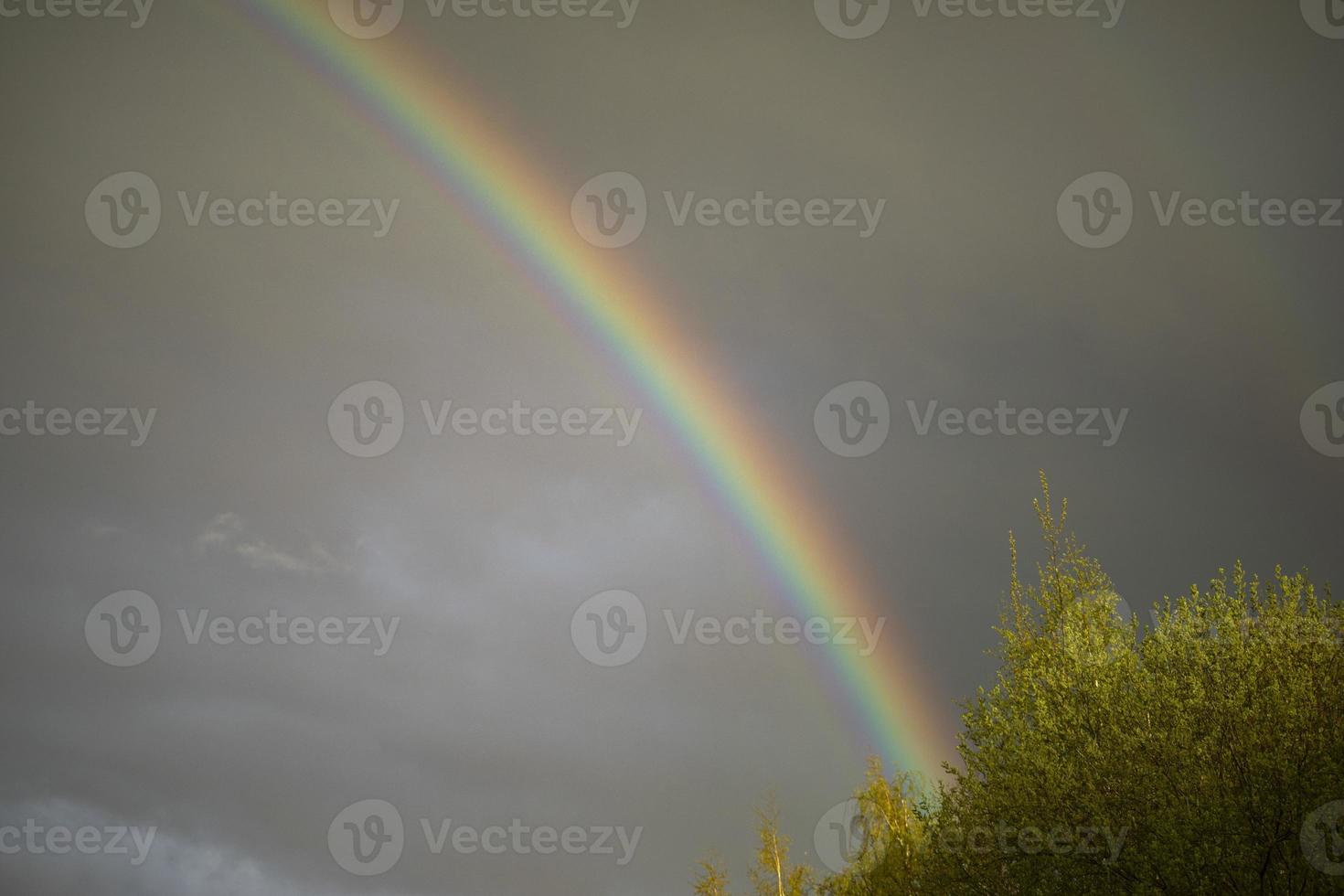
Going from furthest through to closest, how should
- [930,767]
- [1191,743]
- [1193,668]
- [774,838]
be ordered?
[930,767], [774,838], [1193,668], [1191,743]

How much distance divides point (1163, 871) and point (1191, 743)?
2645 millimetres

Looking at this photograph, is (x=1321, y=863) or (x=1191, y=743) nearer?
(x=1321, y=863)

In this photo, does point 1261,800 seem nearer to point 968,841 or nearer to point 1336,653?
point 1336,653

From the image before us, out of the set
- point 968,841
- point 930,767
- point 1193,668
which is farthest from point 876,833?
point 930,767

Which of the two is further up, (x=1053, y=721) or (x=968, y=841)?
(x=1053, y=721)

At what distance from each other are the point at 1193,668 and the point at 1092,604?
3612mm

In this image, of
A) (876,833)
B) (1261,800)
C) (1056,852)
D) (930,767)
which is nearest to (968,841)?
(1056,852)

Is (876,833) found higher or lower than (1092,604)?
lower

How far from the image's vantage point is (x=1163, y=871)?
18.8 meters

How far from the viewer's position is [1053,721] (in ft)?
73.0

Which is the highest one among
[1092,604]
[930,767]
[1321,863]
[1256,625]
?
[930,767]

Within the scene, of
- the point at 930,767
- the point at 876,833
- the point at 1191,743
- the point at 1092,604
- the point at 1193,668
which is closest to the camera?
the point at 1191,743

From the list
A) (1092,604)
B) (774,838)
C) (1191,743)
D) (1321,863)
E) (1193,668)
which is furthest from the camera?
(774,838)

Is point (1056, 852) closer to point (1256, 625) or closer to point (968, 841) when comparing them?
point (968, 841)
